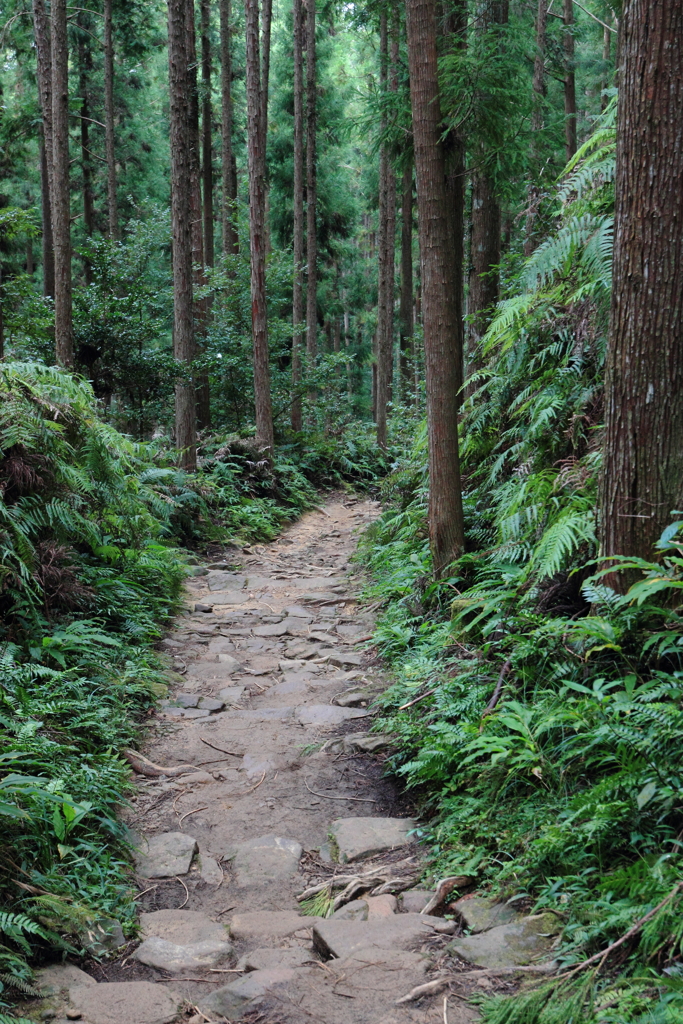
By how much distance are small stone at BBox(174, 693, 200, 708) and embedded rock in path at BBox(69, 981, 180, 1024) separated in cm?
274

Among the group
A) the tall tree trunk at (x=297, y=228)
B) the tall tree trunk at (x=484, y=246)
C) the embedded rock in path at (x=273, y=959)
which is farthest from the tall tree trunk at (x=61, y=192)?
the embedded rock in path at (x=273, y=959)

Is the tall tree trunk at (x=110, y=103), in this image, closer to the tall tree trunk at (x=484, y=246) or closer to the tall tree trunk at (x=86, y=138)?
the tall tree trunk at (x=86, y=138)

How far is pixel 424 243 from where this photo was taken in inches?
218

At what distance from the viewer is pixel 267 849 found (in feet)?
12.2

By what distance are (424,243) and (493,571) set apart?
246 cm

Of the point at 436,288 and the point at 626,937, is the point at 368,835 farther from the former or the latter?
the point at 436,288

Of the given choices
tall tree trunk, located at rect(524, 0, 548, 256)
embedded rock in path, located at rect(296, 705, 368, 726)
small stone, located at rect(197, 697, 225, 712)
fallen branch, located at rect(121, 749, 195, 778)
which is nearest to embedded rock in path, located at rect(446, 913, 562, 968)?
fallen branch, located at rect(121, 749, 195, 778)

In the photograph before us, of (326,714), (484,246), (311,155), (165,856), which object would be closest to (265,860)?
(165,856)

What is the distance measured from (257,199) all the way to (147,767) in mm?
10425

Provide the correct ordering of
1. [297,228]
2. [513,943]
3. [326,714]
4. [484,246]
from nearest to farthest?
1. [513,943]
2. [326,714]
3. [484,246]
4. [297,228]

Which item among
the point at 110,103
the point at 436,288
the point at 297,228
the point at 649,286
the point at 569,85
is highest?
the point at 110,103

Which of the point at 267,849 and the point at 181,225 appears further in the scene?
the point at 181,225

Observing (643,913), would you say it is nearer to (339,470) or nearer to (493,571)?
(493,571)

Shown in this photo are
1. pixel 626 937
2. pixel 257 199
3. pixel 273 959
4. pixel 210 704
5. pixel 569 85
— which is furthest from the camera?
pixel 569 85
